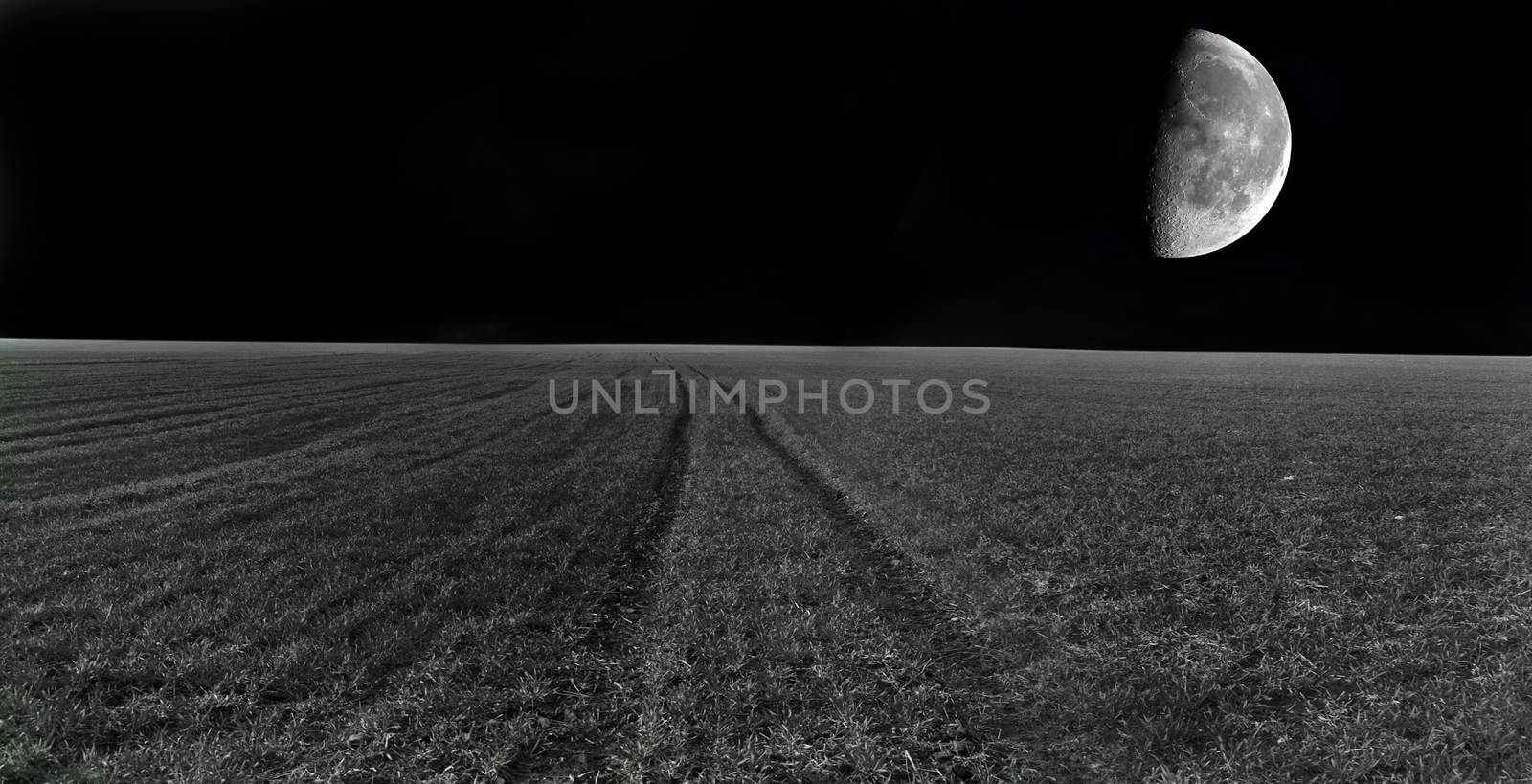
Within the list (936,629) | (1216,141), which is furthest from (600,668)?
(1216,141)

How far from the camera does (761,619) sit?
8.28m

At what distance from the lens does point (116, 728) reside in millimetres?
5789

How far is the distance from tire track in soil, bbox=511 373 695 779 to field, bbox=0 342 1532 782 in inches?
1.7

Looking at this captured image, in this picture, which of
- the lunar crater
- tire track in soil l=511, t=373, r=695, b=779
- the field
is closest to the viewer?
tire track in soil l=511, t=373, r=695, b=779

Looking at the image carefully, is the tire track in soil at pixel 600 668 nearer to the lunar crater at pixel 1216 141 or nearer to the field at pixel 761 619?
the field at pixel 761 619

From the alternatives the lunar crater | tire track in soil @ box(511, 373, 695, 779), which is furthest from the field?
the lunar crater

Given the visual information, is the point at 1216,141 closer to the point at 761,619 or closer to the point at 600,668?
the point at 761,619

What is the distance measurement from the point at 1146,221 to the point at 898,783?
37987 mm

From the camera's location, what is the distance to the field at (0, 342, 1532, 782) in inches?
217

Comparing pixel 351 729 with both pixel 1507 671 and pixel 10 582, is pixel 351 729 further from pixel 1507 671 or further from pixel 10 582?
pixel 1507 671

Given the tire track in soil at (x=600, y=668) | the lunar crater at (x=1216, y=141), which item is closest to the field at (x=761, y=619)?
the tire track in soil at (x=600, y=668)

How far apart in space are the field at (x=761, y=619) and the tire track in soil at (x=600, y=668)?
0.04 meters

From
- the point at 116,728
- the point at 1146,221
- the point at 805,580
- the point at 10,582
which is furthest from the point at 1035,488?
the point at 1146,221

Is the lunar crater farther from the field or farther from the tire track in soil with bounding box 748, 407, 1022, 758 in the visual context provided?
the tire track in soil with bounding box 748, 407, 1022, 758
